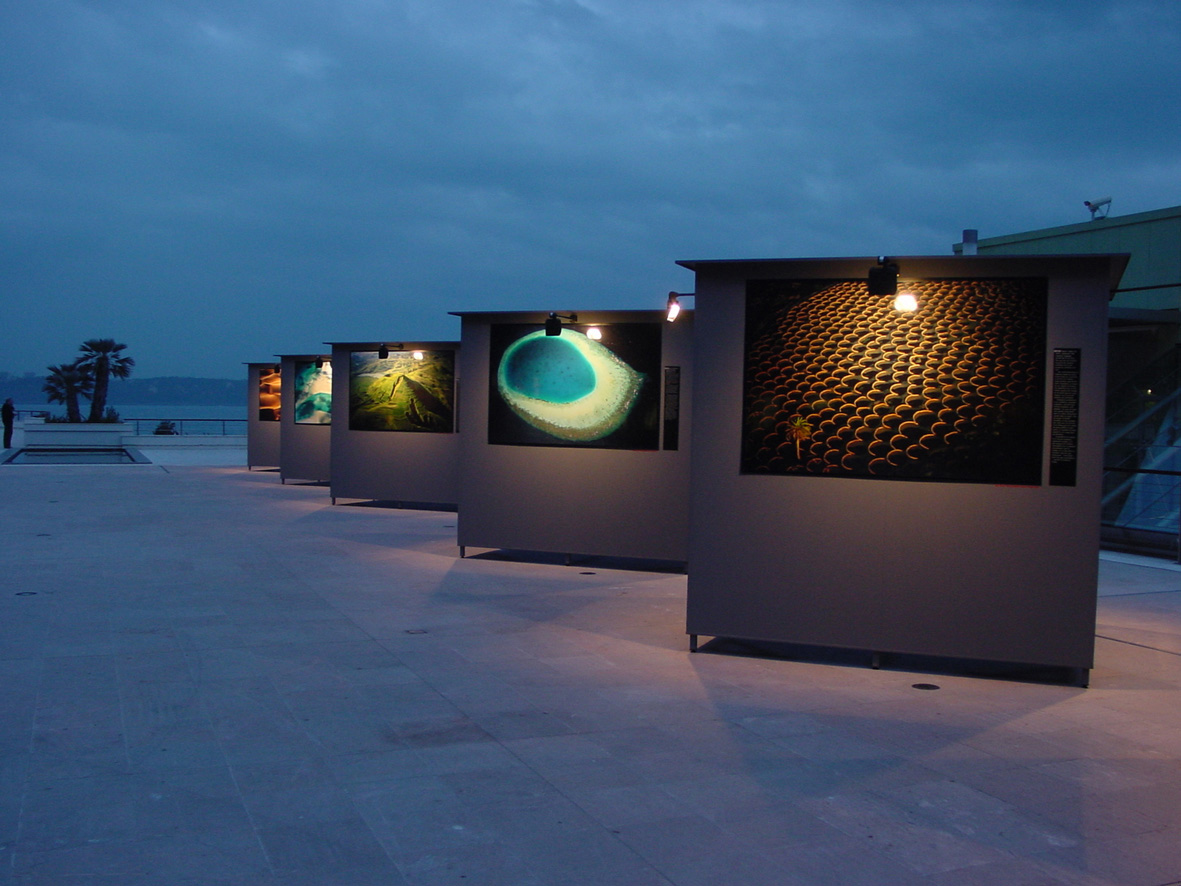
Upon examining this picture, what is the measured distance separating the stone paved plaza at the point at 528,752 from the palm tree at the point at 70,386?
29597 mm

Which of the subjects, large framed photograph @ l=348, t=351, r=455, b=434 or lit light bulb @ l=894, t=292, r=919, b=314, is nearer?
lit light bulb @ l=894, t=292, r=919, b=314

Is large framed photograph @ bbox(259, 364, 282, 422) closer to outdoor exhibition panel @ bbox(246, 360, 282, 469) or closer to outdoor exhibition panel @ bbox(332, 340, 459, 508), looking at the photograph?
outdoor exhibition panel @ bbox(246, 360, 282, 469)

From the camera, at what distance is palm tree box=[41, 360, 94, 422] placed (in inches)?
1399

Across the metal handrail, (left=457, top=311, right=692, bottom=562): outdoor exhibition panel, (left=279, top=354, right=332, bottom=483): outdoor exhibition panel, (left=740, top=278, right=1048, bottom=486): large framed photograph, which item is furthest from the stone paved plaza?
the metal handrail

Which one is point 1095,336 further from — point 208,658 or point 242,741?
point 208,658

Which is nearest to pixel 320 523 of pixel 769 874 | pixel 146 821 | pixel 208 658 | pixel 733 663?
pixel 208 658

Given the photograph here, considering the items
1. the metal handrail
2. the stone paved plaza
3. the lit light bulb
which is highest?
the lit light bulb

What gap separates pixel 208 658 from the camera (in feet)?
21.7

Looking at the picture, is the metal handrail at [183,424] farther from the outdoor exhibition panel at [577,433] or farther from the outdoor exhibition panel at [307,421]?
the outdoor exhibition panel at [577,433]

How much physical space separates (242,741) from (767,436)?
12.2 feet

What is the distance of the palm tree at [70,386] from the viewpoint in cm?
3553

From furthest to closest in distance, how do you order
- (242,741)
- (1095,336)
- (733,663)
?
(733,663)
(1095,336)
(242,741)

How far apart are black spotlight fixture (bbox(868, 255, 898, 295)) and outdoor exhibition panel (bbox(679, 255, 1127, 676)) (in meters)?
0.01

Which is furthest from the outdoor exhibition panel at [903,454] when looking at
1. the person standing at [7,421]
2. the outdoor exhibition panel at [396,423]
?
the person standing at [7,421]
